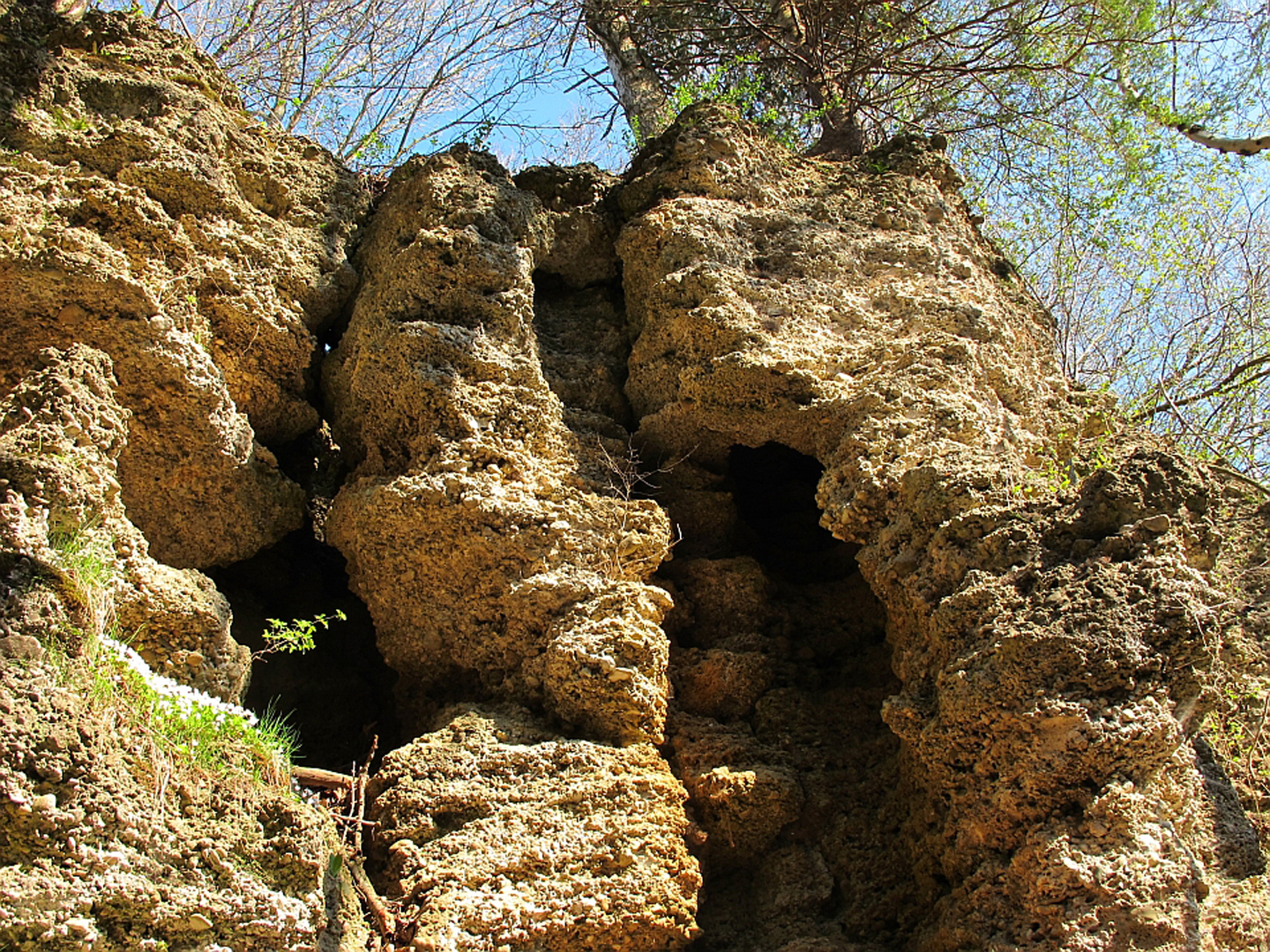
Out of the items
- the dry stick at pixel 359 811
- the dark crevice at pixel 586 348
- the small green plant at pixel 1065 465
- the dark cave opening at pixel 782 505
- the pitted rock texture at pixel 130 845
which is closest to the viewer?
the pitted rock texture at pixel 130 845

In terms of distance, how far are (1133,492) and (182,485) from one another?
10.6 ft

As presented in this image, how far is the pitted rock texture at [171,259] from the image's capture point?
141 inches

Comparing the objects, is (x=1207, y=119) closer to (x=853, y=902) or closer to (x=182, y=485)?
(x=853, y=902)

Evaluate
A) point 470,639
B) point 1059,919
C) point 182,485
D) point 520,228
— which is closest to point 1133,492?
point 1059,919

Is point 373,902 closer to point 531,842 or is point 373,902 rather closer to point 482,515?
point 531,842

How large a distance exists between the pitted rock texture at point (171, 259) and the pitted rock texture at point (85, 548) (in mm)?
225

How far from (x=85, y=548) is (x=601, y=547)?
1681 millimetres

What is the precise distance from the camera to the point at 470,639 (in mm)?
3736

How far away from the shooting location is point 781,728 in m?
3.83

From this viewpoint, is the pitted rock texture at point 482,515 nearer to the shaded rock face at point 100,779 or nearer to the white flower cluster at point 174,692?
the shaded rock face at point 100,779

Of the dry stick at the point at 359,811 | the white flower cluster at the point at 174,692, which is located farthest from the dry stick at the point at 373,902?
the white flower cluster at the point at 174,692

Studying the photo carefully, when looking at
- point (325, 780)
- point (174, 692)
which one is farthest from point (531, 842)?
point (174, 692)

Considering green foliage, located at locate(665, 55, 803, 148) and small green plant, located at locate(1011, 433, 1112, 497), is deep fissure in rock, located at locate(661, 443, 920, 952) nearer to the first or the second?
small green plant, located at locate(1011, 433, 1112, 497)

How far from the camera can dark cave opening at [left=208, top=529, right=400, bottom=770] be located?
13.6ft
